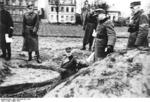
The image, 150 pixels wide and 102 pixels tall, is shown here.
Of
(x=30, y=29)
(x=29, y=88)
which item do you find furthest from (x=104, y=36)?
(x=30, y=29)

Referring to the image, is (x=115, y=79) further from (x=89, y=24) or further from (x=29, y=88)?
(x=89, y=24)

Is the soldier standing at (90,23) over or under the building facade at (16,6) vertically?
under

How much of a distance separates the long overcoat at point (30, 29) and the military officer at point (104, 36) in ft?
6.16

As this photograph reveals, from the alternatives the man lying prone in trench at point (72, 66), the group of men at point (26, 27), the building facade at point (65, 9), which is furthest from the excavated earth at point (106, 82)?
the building facade at point (65, 9)

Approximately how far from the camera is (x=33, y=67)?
5.40 meters

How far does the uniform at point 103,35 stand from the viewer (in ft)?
13.3

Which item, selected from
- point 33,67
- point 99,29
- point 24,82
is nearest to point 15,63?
point 33,67

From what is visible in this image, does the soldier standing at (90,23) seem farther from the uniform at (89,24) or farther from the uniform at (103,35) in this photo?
the uniform at (103,35)

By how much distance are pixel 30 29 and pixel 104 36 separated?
2.03 meters

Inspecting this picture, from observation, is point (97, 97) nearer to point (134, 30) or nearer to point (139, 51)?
point (139, 51)

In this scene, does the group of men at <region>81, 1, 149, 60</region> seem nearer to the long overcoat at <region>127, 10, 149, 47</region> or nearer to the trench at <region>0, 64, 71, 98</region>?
A: the long overcoat at <region>127, 10, 149, 47</region>

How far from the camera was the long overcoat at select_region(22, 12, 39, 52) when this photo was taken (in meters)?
5.78

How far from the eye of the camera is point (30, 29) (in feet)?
19.0

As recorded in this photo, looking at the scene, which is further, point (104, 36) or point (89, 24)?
point (89, 24)
